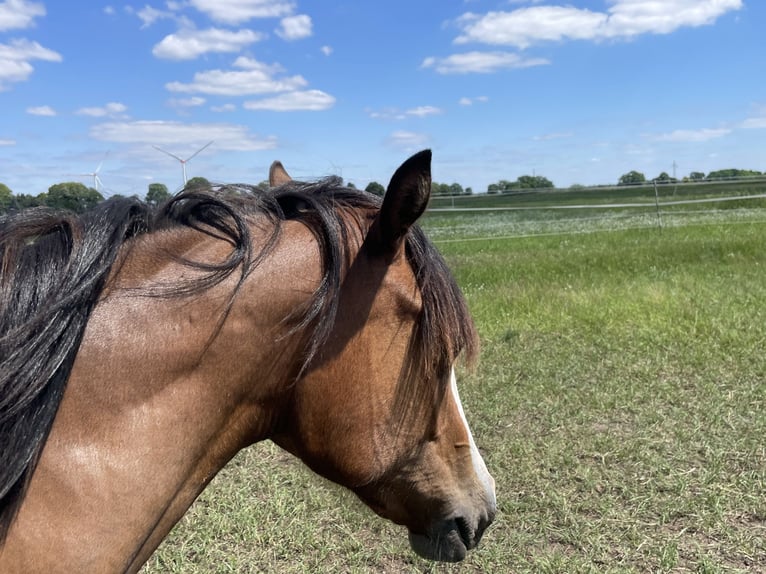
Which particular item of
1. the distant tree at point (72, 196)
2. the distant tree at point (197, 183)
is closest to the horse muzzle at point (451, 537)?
the distant tree at point (197, 183)

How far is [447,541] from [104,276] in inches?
40.4

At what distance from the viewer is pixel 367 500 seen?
147 cm

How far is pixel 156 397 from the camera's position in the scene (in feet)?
3.57

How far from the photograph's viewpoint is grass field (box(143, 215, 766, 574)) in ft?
9.52

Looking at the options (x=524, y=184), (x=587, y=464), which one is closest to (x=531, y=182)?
(x=524, y=184)

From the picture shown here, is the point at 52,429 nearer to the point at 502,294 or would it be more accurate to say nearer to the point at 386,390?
the point at 386,390

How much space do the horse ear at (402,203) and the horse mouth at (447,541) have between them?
28.8 inches

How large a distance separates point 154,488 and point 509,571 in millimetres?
2174

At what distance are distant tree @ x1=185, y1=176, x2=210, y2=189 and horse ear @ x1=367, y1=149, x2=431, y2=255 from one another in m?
0.40

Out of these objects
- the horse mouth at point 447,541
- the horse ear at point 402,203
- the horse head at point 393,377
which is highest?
the horse ear at point 402,203

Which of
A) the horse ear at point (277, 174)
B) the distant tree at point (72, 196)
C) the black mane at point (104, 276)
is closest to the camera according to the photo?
the black mane at point (104, 276)

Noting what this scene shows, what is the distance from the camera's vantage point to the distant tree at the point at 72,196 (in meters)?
1.45

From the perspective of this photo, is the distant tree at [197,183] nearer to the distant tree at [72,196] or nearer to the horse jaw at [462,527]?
the distant tree at [72,196]

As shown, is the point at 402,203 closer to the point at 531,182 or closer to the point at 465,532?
the point at 465,532
